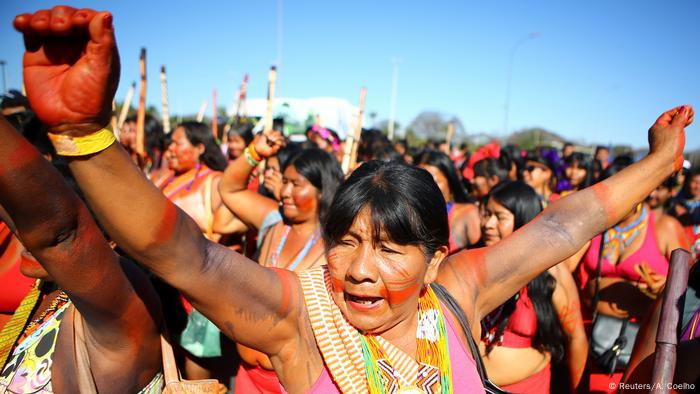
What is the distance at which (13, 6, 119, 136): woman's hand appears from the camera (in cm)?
86

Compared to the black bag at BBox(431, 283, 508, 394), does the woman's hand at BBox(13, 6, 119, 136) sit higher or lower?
higher

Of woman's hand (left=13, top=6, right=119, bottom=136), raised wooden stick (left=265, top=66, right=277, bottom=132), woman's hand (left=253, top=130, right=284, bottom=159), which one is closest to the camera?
woman's hand (left=13, top=6, right=119, bottom=136)

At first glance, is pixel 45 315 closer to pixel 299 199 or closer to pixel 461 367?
pixel 461 367

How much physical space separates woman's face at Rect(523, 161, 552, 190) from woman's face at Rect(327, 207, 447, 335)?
5.92 metres

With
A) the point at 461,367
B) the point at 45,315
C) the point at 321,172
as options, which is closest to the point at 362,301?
the point at 461,367

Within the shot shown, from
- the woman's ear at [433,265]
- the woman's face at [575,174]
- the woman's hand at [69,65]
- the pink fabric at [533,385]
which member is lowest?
the pink fabric at [533,385]

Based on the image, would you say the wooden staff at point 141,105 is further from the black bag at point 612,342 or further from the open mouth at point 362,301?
the black bag at point 612,342

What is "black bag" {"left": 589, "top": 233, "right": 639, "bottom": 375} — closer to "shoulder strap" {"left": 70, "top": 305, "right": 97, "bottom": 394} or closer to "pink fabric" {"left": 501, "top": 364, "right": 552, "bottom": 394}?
"pink fabric" {"left": 501, "top": 364, "right": 552, "bottom": 394}

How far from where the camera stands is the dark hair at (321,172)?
335cm

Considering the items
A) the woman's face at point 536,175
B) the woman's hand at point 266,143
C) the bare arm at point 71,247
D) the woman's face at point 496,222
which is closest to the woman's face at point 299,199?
the woman's hand at point 266,143

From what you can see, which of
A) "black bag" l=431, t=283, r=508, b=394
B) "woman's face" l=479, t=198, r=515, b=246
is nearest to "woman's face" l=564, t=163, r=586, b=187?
"woman's face" l=479, t=198, r=515, b=246

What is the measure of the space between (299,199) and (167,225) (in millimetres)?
2233

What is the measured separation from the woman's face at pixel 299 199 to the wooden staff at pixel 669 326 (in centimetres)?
216

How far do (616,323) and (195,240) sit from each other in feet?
11.9
